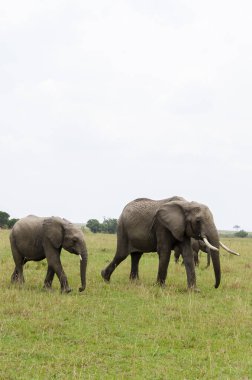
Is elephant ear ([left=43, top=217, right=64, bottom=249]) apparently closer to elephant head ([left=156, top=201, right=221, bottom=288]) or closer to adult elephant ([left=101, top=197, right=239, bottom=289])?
adult elephant ([left=101, top=197, right=239, bottom=289])

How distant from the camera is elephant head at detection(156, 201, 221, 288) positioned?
12.5 metres

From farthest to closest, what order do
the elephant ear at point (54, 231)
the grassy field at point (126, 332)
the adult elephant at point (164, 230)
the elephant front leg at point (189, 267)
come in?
1. the elephant front leg at point (189, 267)
2. the adult elephant at point (164, 230)
3. the elephant ear at point (54, 231)
4. the grassy field at point (126, 332)

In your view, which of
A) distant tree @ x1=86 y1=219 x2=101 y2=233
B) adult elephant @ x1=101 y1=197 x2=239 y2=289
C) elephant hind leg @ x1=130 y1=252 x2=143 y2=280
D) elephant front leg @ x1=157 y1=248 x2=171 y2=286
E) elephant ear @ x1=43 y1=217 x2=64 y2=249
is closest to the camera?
elephant ear @ x1=43 y1=217 x2=64 y2=249

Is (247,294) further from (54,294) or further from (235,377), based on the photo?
(235,377)

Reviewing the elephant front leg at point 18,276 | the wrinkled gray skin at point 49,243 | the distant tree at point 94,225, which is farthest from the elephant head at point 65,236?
the distant tree at point 94,225

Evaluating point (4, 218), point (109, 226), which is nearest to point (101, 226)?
point (109, 226)

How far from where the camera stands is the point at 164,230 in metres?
13.3

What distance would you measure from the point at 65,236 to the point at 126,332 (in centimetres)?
402

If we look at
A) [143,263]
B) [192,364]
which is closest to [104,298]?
[192,364]

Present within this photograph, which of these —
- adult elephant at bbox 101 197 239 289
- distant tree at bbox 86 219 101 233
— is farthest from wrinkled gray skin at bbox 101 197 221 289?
distant tree at bbox 86 219 101 233

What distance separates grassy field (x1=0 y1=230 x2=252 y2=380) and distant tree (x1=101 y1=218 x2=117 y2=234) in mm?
71903

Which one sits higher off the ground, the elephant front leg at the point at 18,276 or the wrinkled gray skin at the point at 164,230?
the wrinkled gray skin at the point at 164,230

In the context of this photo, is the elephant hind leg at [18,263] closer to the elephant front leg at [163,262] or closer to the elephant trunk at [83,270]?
the elephant trunk at [83,270]

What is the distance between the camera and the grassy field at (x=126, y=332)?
6875mm
